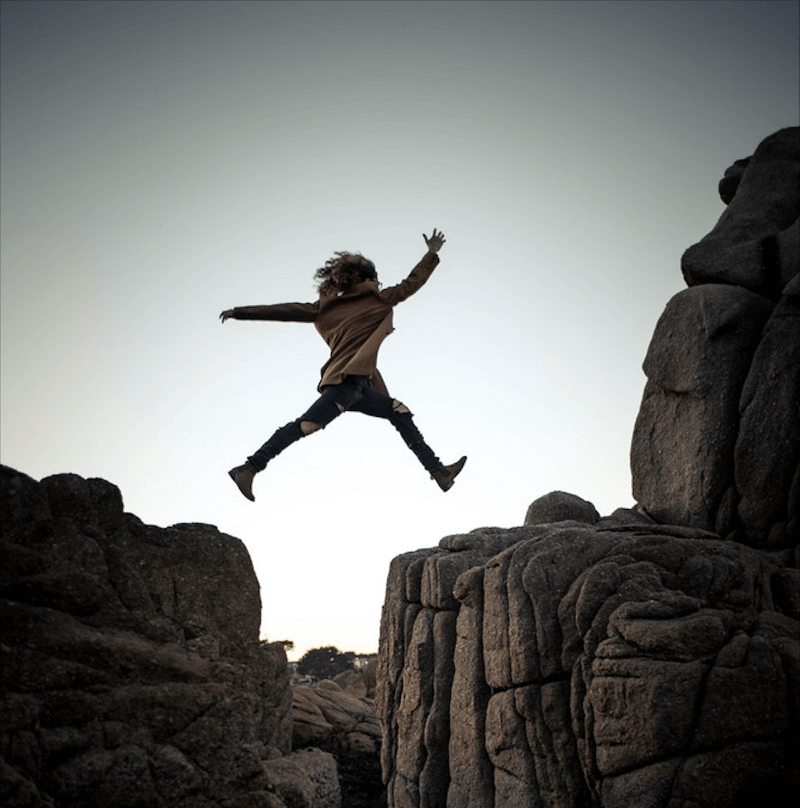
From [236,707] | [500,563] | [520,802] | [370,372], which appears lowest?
[520,802]

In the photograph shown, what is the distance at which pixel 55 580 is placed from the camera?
5570mm

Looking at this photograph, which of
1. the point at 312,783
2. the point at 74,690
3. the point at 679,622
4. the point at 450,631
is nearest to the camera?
the point at 74,690

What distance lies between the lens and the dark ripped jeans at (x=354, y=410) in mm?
10672

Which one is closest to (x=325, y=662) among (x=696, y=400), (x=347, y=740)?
(x=347, y=740)

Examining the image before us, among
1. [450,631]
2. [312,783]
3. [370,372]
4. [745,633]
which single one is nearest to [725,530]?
[745,633]

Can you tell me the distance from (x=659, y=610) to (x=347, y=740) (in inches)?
457

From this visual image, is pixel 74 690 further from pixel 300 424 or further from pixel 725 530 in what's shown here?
pixel 725 530

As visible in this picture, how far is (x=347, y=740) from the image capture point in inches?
813

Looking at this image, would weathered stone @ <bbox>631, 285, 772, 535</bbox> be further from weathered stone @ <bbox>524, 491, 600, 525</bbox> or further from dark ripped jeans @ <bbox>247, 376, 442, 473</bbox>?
dark ripped jeans @ <bbox>247, 376, 442, 473</bbox>

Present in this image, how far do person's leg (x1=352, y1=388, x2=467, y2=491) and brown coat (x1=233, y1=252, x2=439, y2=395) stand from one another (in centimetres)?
21

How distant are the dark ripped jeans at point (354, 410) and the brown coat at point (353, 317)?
0.52 ft

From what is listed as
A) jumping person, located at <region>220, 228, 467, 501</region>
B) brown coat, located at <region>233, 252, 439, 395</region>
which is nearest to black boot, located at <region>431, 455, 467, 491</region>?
jumping person, located at <region>220, 228, 467, 501</region>

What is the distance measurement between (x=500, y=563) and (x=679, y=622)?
2.83m

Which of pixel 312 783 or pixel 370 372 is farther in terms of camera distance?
pixel 370 372
